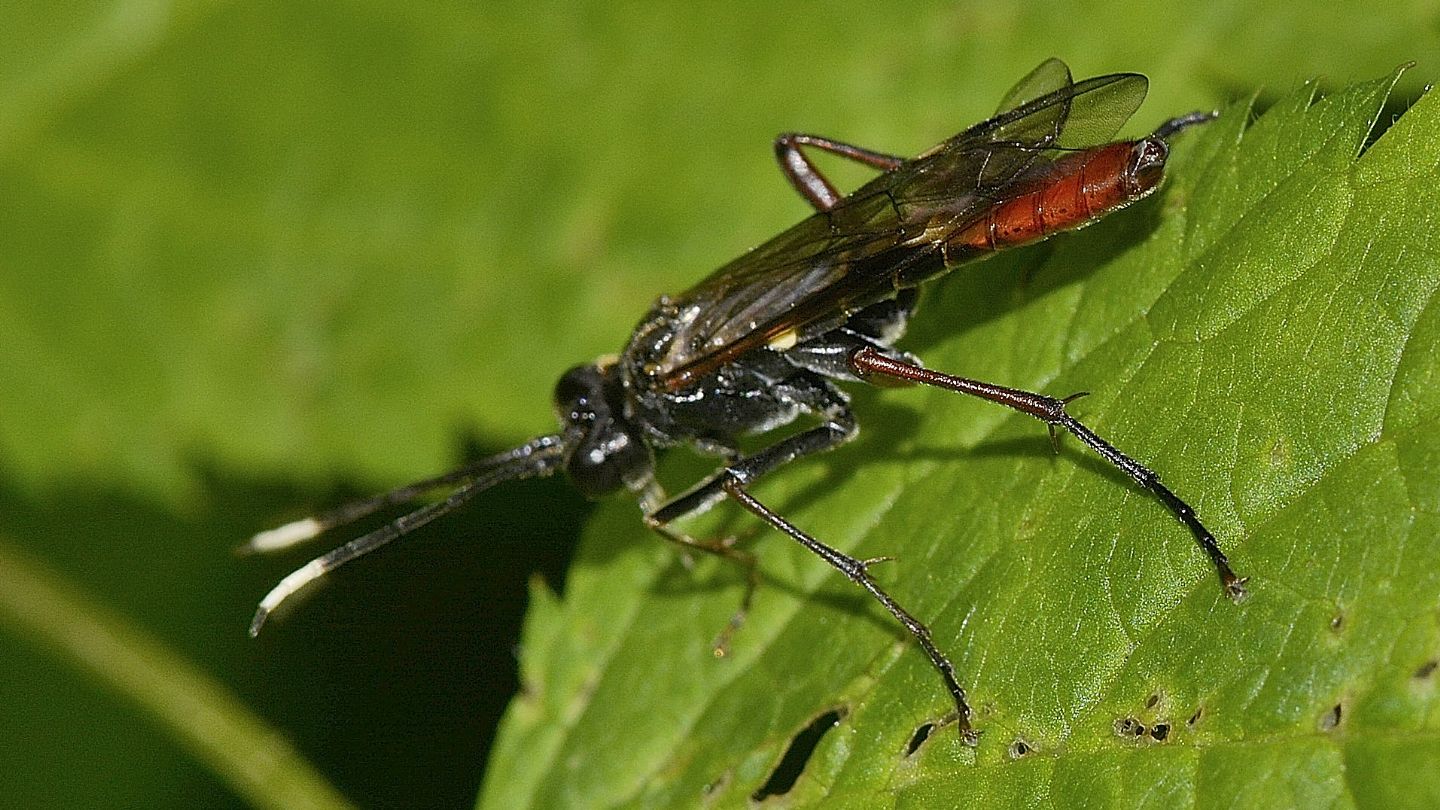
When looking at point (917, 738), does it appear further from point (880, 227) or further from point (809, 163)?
point (809, 163)

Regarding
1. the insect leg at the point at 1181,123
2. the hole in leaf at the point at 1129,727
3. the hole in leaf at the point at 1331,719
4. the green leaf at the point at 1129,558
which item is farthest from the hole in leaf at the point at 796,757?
the insect leg at the point at 1181,123

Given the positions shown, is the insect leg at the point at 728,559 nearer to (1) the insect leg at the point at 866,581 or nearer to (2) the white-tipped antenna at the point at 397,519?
(1) the insect leg at the point at 866,581

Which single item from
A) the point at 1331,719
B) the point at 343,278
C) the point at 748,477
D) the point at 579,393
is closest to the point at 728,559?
the point at 748,477

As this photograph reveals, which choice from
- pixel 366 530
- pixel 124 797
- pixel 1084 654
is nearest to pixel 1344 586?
pixel 1084 654

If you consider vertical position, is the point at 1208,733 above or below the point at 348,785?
below

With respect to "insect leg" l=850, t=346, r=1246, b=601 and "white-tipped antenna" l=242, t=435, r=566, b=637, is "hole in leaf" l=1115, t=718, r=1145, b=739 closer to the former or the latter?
"insect leg" l=850, t=346, r=1246, b=601

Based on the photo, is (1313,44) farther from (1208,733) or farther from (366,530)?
(366,530)
